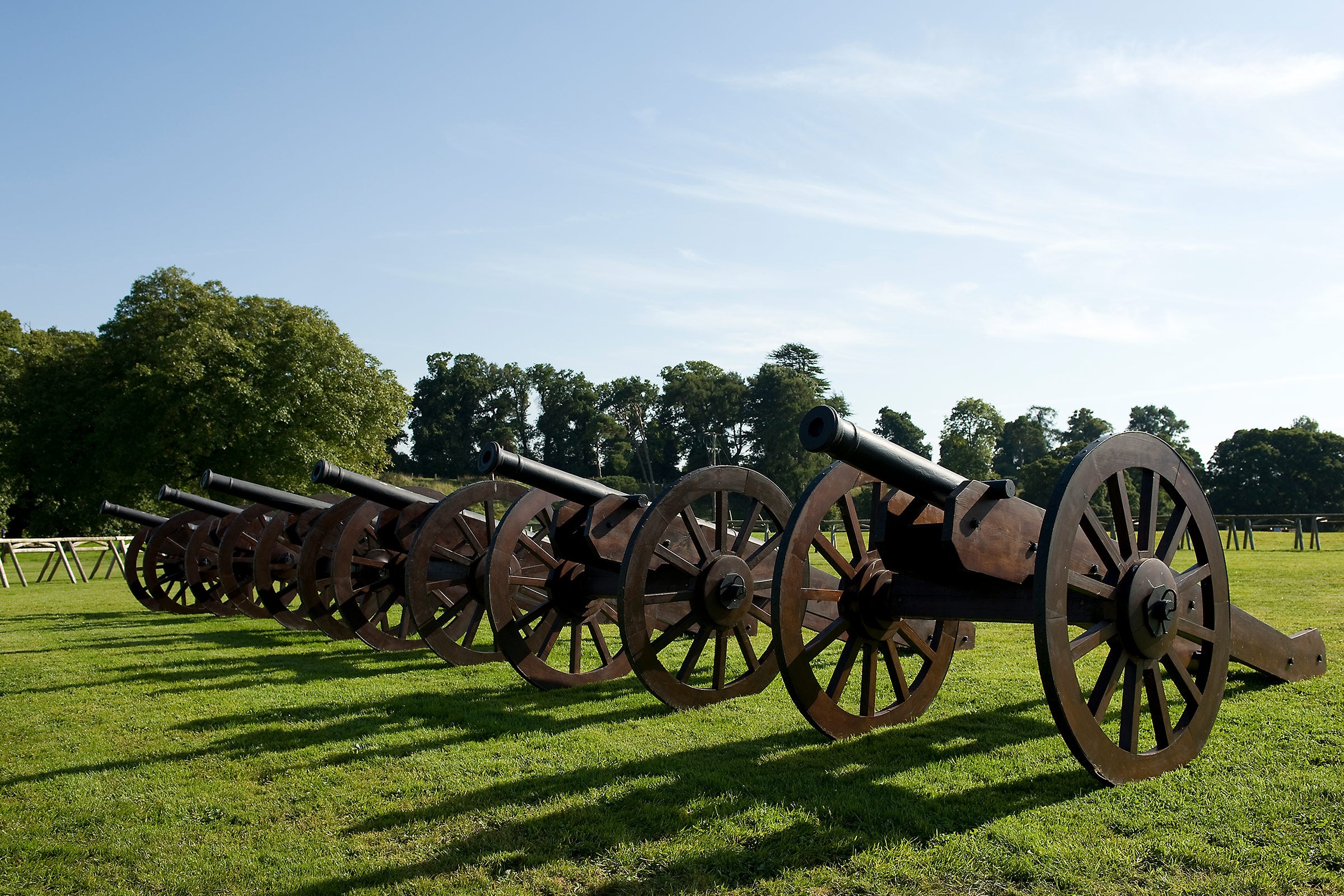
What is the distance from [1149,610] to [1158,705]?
557 mm

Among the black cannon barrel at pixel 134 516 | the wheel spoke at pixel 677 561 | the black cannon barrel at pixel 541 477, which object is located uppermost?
the black cannon barrel at pixel 541 477

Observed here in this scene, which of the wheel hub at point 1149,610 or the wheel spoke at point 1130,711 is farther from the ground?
the wheel hub at point 1149,610

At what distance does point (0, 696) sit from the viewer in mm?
9086

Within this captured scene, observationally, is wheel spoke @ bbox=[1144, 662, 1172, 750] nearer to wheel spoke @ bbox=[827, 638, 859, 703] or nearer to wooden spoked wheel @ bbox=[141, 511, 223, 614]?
wheel spoke @ bbox=[827, 638, 859, 703]

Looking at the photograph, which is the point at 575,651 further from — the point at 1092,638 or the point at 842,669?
the point at 1092,638

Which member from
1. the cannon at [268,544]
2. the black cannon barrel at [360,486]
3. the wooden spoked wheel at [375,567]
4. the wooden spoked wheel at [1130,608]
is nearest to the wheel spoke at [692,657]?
the wooden spoked wheel at [1130,608]

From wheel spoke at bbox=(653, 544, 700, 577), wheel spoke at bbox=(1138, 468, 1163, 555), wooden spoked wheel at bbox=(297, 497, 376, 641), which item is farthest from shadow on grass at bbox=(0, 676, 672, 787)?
wheel spoke at bbox=(1138, 468, 1163, 555)

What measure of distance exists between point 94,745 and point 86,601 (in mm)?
15321

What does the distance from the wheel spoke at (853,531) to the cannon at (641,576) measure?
100 centimetres

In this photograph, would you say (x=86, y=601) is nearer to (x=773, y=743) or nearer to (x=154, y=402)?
(x=154, y=402)

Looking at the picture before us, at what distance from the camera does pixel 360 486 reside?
11.0 meters

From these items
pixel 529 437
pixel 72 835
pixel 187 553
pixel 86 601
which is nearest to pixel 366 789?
pixel 72 835

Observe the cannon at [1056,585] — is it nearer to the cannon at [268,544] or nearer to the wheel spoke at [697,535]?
the wheel spoke at [697,535]

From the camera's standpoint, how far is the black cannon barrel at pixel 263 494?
13.6 m
